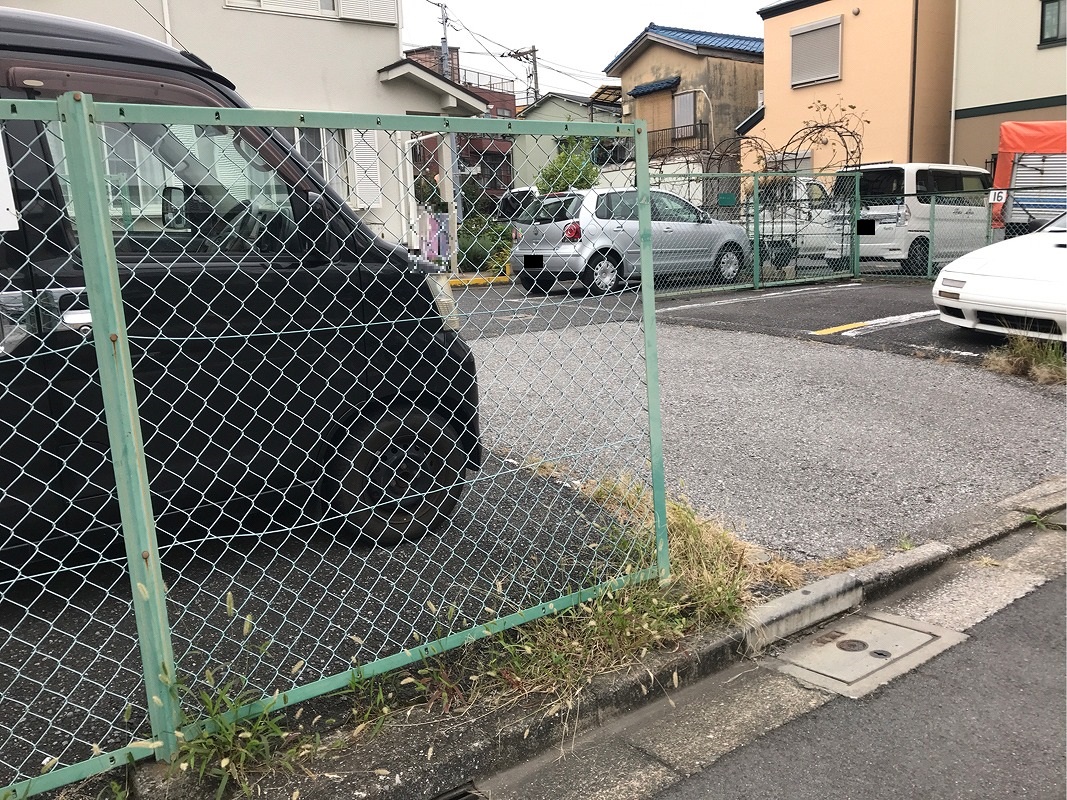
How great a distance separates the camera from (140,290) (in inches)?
110

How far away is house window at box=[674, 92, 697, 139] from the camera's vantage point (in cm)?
2827

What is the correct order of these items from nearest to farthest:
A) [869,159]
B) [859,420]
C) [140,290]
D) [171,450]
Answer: [140,290] < [171,450] < [859,420] < [869,159]

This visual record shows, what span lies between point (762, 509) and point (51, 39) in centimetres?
347

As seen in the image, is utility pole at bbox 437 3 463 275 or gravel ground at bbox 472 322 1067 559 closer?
utility pole at bbox 437 3 463 275

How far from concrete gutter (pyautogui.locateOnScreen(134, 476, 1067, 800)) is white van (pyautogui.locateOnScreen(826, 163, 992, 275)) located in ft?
36.0

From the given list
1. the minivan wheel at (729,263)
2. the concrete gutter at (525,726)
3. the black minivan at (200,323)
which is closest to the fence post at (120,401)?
the concrete gutter at (525,726)

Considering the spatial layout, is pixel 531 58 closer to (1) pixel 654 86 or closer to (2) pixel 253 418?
(1) pixel 654 86

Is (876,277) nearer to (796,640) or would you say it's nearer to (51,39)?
(796,640)

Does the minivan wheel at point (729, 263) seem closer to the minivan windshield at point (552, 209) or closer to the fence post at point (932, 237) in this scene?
the fence post at point (932, 237)

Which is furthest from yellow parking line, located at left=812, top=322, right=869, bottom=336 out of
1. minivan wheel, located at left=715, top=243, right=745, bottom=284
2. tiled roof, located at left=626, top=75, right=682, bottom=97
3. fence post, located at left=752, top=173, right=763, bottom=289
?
tiled roof, located at left=626, top=75, right=682, bottom=97

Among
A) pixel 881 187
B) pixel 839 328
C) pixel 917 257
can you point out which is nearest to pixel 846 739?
pixel 839 328

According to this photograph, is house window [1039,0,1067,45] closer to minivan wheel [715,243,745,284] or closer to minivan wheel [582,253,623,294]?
minivan wheel [715,243,745,284]

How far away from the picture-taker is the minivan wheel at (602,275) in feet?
11.5

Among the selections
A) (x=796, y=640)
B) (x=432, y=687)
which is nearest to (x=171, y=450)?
(x=432, y=687)
